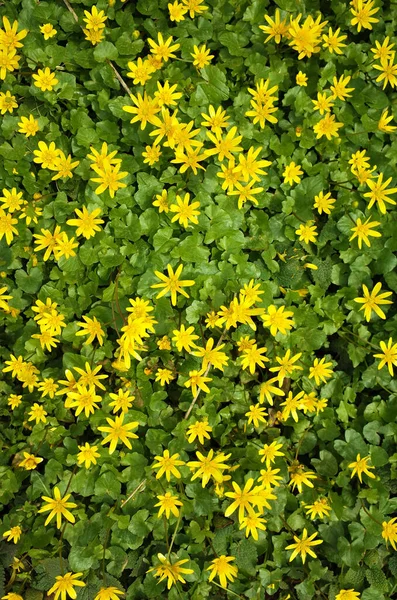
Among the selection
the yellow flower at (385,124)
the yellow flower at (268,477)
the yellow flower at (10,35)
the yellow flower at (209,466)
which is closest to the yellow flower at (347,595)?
the yellow flower at (268,477)

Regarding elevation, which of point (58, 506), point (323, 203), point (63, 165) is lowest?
point (58, 506)

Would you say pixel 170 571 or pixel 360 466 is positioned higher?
pixel 360 466

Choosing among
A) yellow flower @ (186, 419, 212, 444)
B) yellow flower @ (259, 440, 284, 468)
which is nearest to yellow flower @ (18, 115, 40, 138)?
yellow flower @ (186, 419, 212, 444)

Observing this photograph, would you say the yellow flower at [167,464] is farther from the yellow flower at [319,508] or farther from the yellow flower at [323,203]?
the yellow flower at [323,203]

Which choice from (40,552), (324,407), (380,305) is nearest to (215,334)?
(324,407)

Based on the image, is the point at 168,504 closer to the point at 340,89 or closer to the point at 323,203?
the point at 323,203

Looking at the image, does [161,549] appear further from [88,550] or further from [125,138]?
[125,138]

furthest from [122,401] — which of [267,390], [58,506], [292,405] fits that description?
[292,405]
